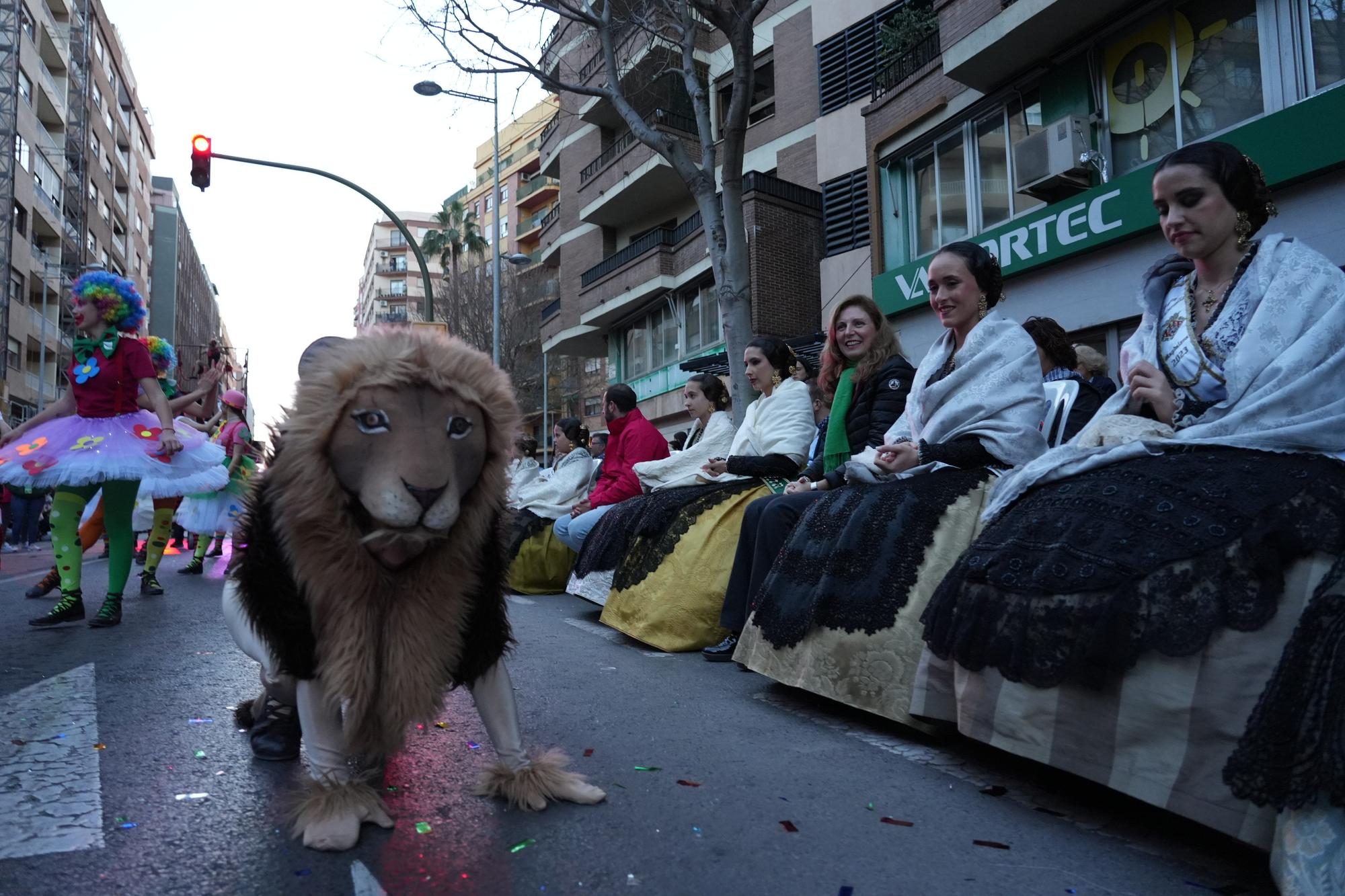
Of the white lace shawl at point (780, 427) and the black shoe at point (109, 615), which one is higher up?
the white lace shawl at point (780, 427)

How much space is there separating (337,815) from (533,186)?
60156 millimetres

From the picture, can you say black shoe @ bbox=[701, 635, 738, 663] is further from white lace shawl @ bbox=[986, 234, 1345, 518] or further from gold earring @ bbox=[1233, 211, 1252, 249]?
gold earring @ bbox=[1233, 211, 1252, 249]

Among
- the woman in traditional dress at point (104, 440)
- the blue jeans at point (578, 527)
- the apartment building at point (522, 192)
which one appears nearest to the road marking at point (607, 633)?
the blue jeans at point (578, 527)

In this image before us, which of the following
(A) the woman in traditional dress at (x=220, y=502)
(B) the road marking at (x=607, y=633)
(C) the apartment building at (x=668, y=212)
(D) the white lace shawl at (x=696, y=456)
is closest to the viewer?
(B) the road marking at (x=607, y=633)

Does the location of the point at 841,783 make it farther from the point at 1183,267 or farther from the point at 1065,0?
the point at 1065,0

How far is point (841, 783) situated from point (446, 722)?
1.45 meters

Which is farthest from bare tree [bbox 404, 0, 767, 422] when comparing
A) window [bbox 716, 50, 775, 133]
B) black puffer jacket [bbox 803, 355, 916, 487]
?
window [bbox 716, 50, 775, 133]

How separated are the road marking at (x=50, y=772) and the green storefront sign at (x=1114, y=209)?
9375mm

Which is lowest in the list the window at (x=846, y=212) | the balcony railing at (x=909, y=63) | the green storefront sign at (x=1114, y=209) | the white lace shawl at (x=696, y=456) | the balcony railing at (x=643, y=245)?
the white lace shawl at (x=696, y=456)

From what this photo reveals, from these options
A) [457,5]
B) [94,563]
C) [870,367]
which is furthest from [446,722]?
[457,5]

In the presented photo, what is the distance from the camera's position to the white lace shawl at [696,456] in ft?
20.1

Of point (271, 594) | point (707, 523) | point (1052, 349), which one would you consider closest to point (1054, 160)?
point (1052, 349)

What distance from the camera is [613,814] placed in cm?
231

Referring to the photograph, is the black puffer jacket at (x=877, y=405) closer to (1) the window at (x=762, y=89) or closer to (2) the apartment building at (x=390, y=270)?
(1) the window at (x=762, y=89)
